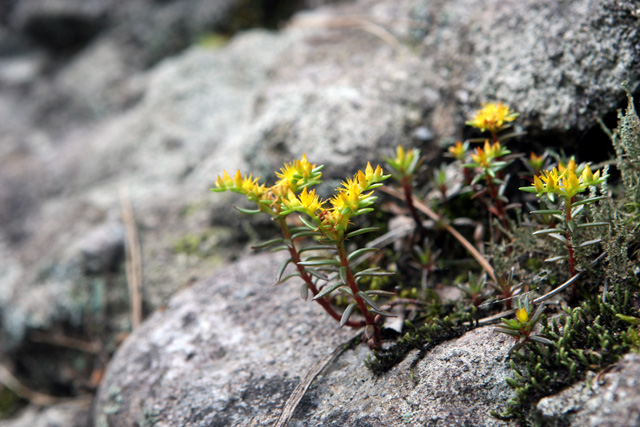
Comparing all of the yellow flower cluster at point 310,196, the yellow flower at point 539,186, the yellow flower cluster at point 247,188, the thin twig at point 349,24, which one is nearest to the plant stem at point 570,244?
the yellow flower at point 539,186

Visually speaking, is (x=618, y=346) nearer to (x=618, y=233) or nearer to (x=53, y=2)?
(x=618, y=233)

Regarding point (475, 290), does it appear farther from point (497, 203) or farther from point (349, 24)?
point (349, 24)

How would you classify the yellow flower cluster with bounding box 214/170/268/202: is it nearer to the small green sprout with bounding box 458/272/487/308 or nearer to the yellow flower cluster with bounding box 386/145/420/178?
the yellow flower cluster with bounding box 386/145/420/178

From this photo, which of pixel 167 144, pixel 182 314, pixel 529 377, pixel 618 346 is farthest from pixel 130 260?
pixel 618 346

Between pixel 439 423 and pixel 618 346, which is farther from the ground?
pixel 618 346

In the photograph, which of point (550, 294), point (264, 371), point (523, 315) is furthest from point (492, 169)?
point (264, 371)

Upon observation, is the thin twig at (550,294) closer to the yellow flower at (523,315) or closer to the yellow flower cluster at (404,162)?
the yellow flower at (523,315)
